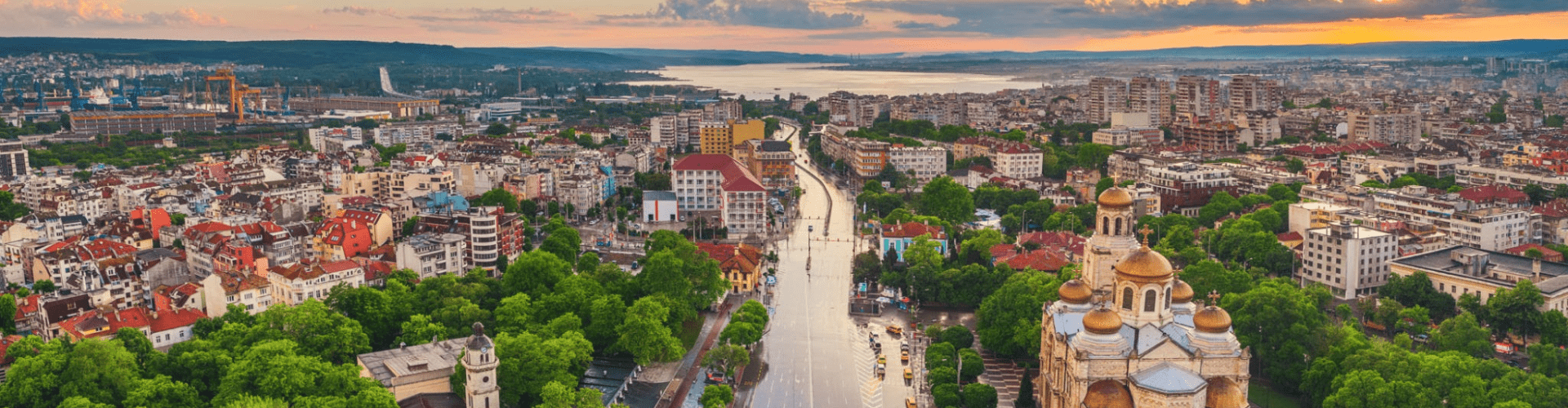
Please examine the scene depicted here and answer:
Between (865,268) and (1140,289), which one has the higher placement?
(1140,289)

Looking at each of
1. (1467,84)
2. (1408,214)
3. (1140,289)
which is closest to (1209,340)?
(1140,289)

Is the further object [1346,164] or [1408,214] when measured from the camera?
[1346,164]

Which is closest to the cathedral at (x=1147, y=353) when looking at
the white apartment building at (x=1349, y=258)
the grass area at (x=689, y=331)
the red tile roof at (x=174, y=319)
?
the grass area at (x=689, y=331)

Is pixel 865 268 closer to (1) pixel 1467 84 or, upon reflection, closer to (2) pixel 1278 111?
(2) pixel 1278 111

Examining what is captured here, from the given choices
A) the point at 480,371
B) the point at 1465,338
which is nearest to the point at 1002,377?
the point at 1465,338

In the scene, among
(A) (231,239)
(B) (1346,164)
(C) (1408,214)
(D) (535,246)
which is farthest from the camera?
(B) (1346,164)

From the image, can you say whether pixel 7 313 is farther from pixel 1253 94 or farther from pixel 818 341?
pixel 1253 94

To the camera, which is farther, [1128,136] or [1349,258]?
[1128,136]
